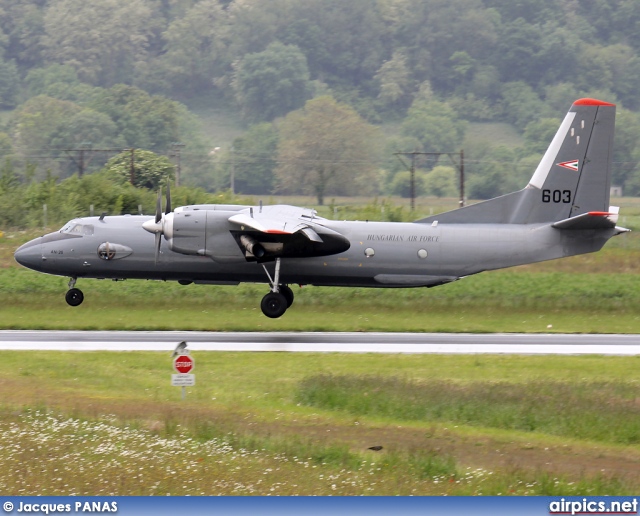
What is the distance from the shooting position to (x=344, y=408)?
1947 cm

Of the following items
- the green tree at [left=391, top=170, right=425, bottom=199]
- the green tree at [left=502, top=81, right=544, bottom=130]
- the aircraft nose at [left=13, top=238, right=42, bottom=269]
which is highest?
the green tree at [left=502, top=81, right=544, bottom=130]

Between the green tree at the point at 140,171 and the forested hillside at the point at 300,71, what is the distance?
104 feet

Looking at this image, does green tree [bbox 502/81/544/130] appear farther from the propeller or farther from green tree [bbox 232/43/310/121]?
the propeller

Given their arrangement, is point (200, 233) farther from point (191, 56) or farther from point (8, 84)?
point (191, 56)

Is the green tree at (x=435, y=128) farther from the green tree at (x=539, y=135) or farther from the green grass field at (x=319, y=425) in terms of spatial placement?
the green grass field at (x=319, y=425)

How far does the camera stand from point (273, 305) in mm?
29766

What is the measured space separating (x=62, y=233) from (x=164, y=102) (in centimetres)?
6743

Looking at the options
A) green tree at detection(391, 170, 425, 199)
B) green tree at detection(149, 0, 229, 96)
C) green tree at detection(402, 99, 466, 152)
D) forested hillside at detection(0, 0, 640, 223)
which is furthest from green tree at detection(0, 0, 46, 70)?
green tree at detection(391, 170, 425, 199)

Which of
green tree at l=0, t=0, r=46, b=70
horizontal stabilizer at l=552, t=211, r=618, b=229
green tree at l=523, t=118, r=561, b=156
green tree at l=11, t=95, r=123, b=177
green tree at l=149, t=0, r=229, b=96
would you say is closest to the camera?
horizontal stabilizer at l=552, t=211, r=618, b=229

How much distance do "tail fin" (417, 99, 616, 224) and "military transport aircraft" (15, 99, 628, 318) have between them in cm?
3

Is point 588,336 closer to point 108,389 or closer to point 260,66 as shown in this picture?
point 108,389

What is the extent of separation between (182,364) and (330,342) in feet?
31.3

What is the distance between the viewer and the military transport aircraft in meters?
29.2

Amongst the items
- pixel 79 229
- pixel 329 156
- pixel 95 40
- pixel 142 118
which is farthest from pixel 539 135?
pixel 79 229
